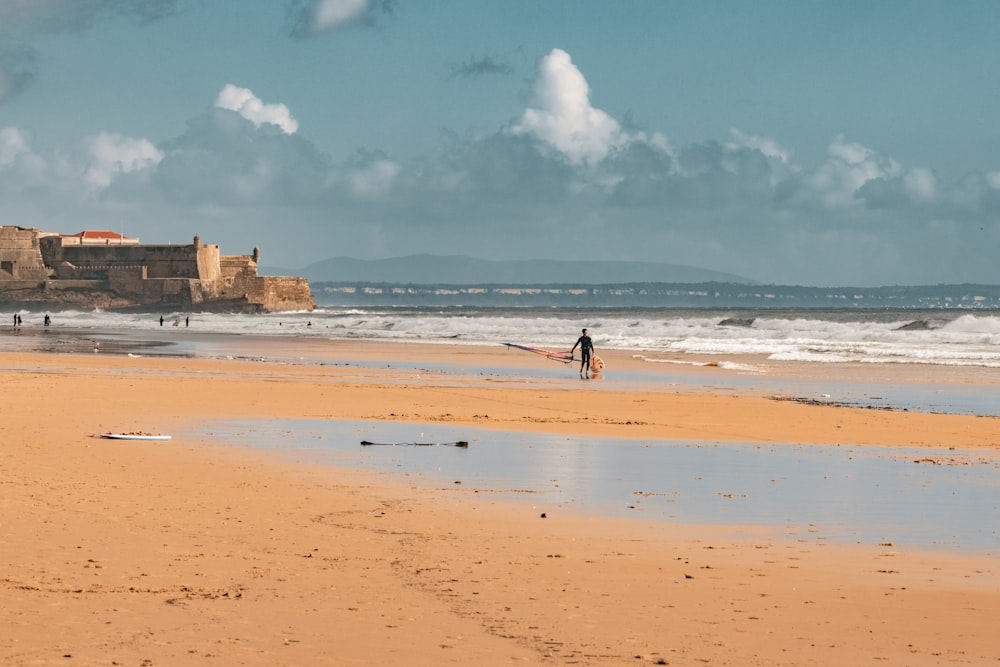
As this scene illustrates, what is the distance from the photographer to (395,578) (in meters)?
7.34

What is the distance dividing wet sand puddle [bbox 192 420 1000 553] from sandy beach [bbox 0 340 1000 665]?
1.38 feet

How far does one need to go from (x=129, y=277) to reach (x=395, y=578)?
122 meters

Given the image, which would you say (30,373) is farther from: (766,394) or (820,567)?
(820,567)

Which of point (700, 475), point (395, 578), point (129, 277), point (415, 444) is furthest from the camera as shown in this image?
point (129, 277)

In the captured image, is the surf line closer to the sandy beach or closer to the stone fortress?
the sandy beach

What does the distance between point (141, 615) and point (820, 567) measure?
163 inches

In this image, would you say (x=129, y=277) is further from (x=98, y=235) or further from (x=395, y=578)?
(x=395, y=578)

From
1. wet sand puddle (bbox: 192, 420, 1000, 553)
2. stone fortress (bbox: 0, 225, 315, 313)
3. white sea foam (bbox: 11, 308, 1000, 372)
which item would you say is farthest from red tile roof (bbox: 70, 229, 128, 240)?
wet sand puddle (bbox: 192, 420, 1000, 553)

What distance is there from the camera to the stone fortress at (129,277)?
397 feet

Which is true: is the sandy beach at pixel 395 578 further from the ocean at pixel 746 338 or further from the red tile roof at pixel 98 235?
the red tile roof at pixel 98 235

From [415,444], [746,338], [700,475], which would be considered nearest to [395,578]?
[700,475]

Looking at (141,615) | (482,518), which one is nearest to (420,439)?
(482,518)

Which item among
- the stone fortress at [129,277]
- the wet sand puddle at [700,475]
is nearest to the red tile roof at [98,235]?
the stone fortress at [129,277]

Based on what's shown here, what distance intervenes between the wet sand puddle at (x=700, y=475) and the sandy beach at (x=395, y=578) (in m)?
0.42
